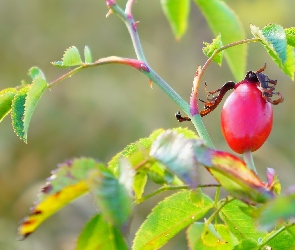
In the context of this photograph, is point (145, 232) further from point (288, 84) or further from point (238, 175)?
point (288, 84)

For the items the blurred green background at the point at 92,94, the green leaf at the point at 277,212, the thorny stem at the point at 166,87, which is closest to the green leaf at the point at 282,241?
the thorny stem at the point at 166,87

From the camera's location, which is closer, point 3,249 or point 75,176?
point 75,176

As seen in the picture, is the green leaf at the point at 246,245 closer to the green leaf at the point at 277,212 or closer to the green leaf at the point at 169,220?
the green leaf at the point at 169,220

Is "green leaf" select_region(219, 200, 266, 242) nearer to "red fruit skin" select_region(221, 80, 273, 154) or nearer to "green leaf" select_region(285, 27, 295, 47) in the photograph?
"red fruit skin" select_region(221, 80, 273, 154)

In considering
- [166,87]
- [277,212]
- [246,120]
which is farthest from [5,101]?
[277,212]

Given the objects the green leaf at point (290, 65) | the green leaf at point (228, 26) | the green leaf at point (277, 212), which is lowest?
the green leaf at point (277, 212)

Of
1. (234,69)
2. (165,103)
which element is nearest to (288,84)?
(165,103)
